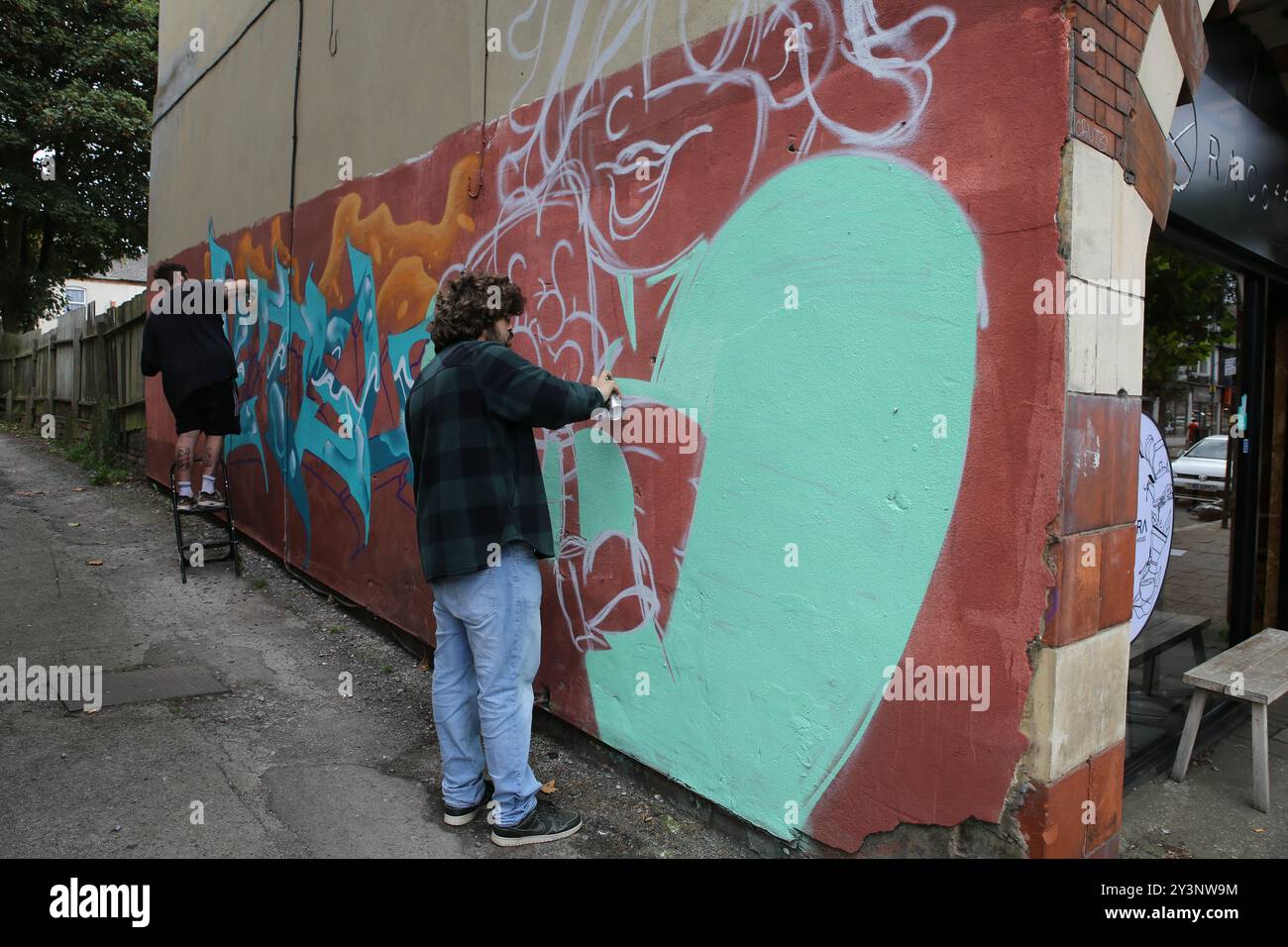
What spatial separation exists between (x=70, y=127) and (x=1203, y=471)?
787 inches

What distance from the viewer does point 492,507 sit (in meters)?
3.04

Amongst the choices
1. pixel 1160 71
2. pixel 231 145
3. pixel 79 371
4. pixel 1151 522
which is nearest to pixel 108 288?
pixel 79 371

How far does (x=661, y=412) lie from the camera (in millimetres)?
3273

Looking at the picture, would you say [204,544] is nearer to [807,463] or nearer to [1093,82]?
[807,463]

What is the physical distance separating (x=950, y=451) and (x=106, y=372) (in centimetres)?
1195

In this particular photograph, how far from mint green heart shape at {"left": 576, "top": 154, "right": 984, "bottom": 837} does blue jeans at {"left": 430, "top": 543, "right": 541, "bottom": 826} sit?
1.70 feet

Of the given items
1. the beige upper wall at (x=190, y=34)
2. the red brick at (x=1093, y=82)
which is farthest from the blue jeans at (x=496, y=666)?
the beige upper wall at (x=190, y=34)

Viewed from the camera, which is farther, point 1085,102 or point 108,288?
point 108,288

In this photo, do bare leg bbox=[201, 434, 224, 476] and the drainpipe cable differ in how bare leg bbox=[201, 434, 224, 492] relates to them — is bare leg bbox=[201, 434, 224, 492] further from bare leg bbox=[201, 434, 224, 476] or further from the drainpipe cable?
the drainpipe cable

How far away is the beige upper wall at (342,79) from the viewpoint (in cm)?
363

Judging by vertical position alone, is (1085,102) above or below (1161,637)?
above

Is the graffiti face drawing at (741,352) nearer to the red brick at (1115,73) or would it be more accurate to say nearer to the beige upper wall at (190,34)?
the red brick at (1115,73)

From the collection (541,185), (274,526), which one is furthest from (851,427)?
(274,526)

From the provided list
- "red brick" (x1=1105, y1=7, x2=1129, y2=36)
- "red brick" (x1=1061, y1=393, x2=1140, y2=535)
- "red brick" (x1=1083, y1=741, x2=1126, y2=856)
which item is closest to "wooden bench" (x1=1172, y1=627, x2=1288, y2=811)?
"red brick" (x1=1083, y1=741, x2=1126, y2=856)
